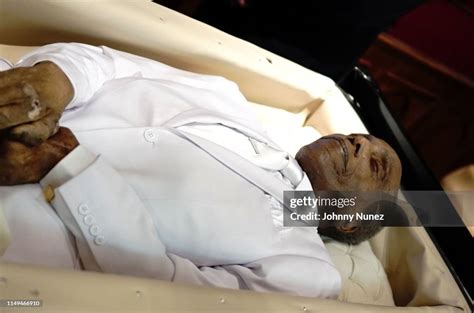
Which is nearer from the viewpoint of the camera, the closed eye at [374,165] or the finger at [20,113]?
the finger at [20,113]

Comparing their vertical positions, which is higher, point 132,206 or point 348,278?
point 132,206

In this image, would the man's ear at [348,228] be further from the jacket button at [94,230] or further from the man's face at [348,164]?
the jacket button at [94,230]

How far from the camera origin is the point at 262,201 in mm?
926

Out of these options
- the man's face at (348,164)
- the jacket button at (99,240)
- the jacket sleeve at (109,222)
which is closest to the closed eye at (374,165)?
the man's face at (348,164)

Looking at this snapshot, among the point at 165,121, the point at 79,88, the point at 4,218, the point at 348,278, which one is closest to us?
the point at 4,218

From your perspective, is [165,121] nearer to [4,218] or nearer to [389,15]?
[4,218]

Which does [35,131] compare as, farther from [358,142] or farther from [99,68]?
[358,142]

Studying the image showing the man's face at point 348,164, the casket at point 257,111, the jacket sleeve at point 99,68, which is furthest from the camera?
the man's face at point 348,164

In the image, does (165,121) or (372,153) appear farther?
(372,153)

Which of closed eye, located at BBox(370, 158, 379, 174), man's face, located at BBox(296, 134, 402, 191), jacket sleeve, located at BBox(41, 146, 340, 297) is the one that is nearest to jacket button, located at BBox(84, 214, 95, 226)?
jacket sleeve, located at BBox(41, 146, 340, 297)

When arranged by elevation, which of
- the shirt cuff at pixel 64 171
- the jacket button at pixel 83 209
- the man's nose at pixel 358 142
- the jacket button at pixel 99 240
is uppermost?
the man's nose at pixel 358 142

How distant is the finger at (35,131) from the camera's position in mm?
669

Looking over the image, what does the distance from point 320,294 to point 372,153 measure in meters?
0.34

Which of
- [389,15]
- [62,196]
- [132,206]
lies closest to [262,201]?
[132,206]
